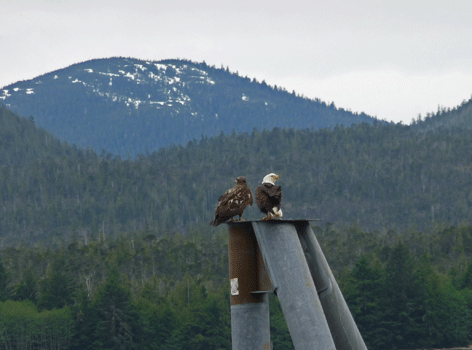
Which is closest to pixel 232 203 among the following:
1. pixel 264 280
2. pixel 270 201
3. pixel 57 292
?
pixel 270 201

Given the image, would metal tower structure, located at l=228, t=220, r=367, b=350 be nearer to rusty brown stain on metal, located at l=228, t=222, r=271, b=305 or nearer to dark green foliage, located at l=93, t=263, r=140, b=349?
rusty brown stain on metal, located at l=228, t=222, r=271, b=305

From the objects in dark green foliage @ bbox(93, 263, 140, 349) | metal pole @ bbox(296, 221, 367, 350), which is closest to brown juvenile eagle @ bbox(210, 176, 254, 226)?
metal pole @ bbox(296, 221, 367, 350)

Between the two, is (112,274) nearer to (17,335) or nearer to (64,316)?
(64,316)

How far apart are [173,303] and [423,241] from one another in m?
59.2

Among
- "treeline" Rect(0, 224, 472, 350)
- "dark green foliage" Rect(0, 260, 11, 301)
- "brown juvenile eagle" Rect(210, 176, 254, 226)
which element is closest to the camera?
"brown juvenile eagle" Rect(210, 176, 254, 226)

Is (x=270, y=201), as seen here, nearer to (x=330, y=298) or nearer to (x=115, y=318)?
(x=330, y=298)

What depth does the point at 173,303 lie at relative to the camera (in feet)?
335

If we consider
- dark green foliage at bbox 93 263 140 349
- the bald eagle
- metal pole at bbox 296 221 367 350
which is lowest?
dark green foliage at bbox 93 263 140 349

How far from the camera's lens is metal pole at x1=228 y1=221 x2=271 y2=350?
7.92m

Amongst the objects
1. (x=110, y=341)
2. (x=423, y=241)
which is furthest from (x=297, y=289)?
(x=423, y=241)

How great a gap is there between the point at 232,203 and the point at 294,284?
198cm

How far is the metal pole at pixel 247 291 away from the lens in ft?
26.0

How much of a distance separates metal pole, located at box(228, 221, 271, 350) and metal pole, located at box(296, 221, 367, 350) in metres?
0.49

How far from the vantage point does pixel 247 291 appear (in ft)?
26.0
